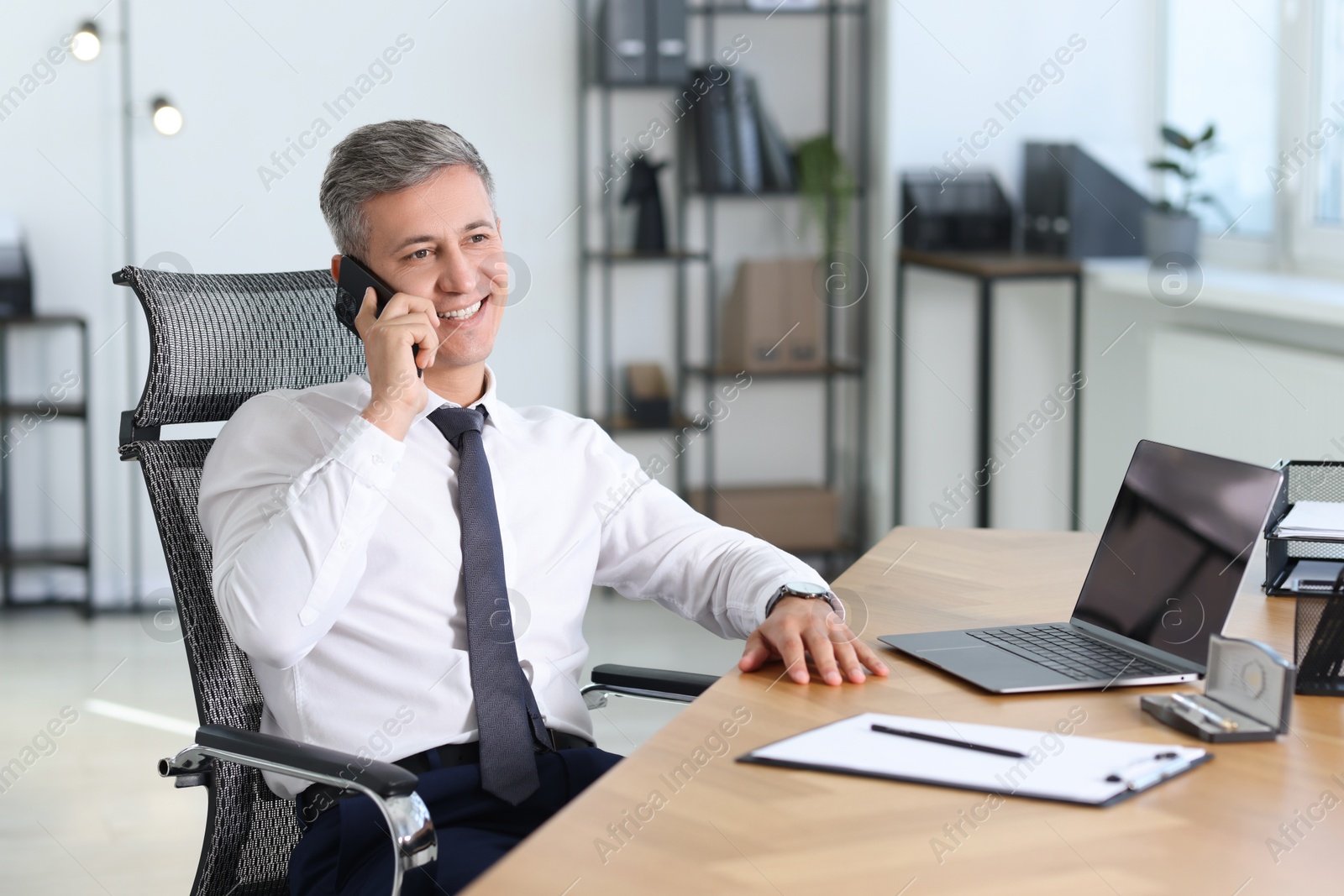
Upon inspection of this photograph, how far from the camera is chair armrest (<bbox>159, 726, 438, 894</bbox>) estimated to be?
121 cm

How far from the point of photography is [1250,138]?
12.3 ft

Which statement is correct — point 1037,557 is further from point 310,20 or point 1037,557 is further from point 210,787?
point 310,20

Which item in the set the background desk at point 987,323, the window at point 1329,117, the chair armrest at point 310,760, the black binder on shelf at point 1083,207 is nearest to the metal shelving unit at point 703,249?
the background desk at point 987,323

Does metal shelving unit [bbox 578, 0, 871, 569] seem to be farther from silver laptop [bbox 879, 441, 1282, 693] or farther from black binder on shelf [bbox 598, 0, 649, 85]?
silver laptop [bbox 879, 441, 1282, 693]

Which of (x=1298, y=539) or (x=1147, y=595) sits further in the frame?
(x=1298, y=539)

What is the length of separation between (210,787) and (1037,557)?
107 centimetres

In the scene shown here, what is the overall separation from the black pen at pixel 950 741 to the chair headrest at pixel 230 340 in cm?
91

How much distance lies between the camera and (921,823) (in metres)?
1.00

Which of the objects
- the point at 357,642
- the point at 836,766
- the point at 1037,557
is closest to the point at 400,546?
the point at 357,642

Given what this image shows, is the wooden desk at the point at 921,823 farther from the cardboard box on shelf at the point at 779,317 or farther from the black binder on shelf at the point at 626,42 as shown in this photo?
the black binder on shelf at the point at 626,42

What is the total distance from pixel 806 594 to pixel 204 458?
0.75 meters

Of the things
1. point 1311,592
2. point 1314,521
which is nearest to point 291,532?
point 1311,592

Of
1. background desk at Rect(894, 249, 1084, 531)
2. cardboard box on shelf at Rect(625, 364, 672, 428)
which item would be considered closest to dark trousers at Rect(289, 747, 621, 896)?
background desk at Rect(894, 249, 1084, 531)

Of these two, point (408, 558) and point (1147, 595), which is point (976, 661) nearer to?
point (1147, 595)
